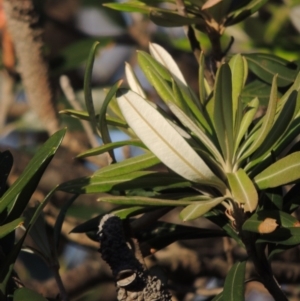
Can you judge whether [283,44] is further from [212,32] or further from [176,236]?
[176,236]

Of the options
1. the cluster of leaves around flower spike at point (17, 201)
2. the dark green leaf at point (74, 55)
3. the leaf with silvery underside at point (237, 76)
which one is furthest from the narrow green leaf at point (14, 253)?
the dark green leaf at point (74, 55)

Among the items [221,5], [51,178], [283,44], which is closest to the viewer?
[221,5]

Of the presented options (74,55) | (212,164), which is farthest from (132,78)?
(74,55)

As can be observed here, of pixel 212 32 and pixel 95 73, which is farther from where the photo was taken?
pixel 95 73

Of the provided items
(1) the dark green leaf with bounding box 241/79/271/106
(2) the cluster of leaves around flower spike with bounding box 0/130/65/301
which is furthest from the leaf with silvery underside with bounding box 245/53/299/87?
(2) the cluster of leaves around flower spike with bounding box 0/130/65/301

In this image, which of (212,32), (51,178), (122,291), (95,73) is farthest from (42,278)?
(122,291)

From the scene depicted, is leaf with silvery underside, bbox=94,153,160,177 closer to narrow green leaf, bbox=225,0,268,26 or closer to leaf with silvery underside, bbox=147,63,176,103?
leaf with silvery underside, bbox=147,63,176,103

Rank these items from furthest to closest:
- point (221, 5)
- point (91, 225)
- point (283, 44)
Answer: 1. point (283, 44)
2. point (221, 5)
3. point (91, 225)
